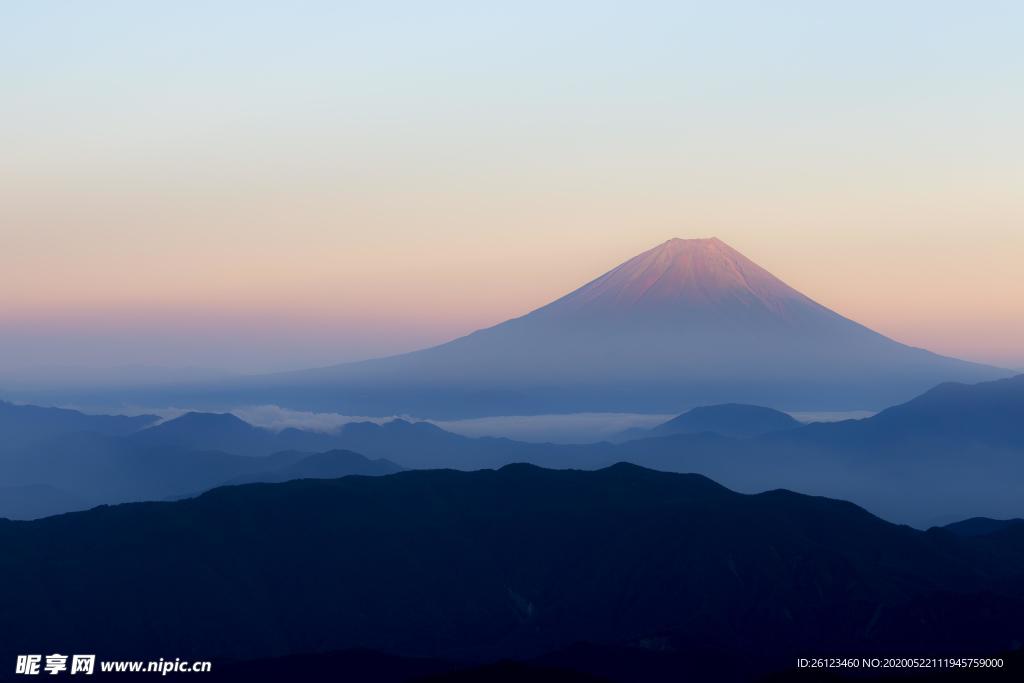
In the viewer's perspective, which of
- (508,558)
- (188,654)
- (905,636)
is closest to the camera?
(905,636)

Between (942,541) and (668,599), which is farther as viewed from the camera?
(942,541)

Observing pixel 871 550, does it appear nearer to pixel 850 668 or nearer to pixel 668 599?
pixel 668 599

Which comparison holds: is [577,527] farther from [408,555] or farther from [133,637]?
[133,637]

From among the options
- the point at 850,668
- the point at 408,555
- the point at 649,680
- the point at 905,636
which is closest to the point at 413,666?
the point at 649,680

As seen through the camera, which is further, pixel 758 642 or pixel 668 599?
pixel 668 599

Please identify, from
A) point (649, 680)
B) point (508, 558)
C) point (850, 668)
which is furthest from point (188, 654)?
point (850, 668)

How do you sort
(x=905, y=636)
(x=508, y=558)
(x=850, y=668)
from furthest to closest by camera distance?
Result: (x=508, y=558), (x=905, y=636), (x=850, y=668)
